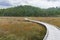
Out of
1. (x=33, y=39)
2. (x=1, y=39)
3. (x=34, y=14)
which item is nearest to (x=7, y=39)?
(x=1, y=39)

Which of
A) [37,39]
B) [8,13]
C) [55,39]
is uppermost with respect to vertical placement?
[55,39]

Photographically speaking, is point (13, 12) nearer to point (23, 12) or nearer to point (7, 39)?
point (23, 12)

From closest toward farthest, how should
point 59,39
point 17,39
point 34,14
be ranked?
point 59,39 < point 17,39 < point 34,14

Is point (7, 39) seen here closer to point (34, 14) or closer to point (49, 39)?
point (49, 39)

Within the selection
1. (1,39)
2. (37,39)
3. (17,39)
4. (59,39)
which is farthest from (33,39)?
(59,39)

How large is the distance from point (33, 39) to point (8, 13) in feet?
395

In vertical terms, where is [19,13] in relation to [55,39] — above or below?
below

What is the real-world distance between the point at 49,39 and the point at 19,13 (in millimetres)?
118836

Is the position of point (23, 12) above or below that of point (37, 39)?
below

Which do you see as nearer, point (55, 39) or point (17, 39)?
point (55, 39)

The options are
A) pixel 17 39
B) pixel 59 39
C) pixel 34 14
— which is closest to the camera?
pixel 59 39

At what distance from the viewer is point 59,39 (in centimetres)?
1563

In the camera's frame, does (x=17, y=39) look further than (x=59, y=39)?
Yes

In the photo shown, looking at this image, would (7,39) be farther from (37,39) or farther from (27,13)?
(27,13)
